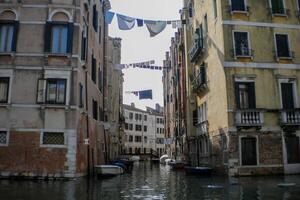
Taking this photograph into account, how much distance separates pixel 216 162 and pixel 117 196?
13.6 m

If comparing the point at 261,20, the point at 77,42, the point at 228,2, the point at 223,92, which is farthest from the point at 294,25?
the point at 77,42

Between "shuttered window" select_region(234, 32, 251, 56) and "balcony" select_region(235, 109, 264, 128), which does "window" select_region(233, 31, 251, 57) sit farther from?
"balcony" select_region(235, 109, 264, 128)

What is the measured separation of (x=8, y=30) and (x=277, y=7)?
1917cm

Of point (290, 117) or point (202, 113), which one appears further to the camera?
point (202, 113)

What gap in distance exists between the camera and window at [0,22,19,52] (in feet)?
72.3

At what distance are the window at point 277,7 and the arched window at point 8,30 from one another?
18191mm

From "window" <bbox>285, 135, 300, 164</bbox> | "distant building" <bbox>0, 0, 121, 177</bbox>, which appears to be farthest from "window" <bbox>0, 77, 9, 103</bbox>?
"window" <bbox>285, 135, 300, 164</bbox>

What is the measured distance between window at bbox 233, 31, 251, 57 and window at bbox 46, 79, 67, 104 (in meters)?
12.1

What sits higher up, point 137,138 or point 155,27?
point 155,27

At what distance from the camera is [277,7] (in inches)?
1012

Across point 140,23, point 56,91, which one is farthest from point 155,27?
point 56,91

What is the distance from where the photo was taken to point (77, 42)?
73.3 ft

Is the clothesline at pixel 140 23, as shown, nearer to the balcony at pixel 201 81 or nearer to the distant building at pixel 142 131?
the balcony at pixel 201 81

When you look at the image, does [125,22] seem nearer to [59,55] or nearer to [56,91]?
[59,55]
